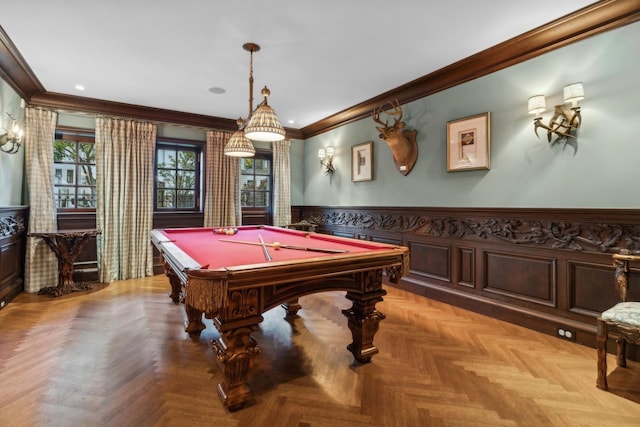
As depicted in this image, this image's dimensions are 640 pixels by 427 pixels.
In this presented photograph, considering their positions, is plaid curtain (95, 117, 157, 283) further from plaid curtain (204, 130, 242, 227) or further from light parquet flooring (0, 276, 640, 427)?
light parquet flooring (0, 276, 640, 427)

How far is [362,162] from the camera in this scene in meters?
5.01

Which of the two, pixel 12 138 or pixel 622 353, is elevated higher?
pixel 12 138

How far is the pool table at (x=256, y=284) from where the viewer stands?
63.3 inches

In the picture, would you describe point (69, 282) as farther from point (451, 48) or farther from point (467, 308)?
point (451, 48)

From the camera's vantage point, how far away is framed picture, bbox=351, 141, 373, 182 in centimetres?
483

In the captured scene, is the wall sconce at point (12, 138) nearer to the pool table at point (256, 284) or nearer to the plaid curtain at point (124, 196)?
the plaid curtain at point (124, 196)

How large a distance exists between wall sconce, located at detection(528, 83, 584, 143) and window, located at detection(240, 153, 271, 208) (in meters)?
4.62

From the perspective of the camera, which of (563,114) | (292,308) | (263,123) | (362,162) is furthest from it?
(362,162)

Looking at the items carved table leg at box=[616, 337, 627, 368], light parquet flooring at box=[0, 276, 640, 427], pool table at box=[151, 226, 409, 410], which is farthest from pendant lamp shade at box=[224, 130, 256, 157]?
carved table leg at box=[616, 337, 627, 368]

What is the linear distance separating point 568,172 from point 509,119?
2.53ft

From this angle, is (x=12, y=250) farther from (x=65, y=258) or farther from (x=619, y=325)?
(x=619, y=325)

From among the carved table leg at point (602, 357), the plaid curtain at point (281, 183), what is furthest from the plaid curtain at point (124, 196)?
the carved table leg at point (602, 357)

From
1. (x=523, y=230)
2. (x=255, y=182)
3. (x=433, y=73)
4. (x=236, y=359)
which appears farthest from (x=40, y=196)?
(x=523, y=230)

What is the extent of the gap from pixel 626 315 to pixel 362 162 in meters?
3.62
